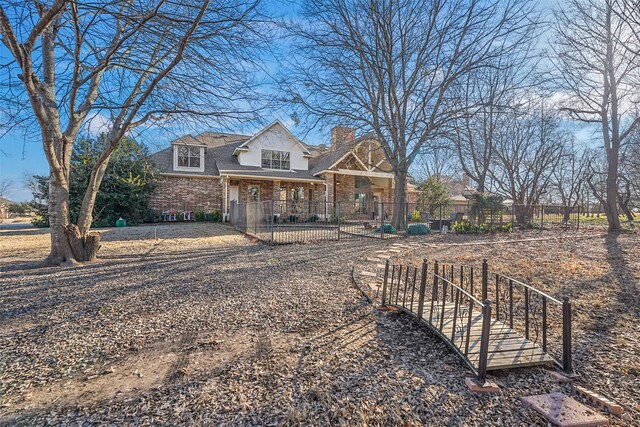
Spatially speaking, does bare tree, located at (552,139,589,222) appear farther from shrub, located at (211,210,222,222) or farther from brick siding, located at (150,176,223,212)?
brick siding, located at (150,176,223,212)

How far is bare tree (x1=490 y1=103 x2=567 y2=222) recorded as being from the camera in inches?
762

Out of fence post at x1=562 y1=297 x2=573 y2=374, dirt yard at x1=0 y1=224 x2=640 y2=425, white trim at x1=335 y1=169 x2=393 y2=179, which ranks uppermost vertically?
white trim at x1=335 y1=169 x2=393 y2=179

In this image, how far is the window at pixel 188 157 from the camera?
61.5ft

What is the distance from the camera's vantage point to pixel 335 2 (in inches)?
463

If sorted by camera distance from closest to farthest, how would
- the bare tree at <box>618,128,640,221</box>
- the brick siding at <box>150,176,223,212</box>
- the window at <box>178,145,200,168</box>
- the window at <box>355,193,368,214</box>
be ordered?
1. the brick siding at <box>150,176,223,212</box>
2. the window at <box>178,145,200,168</box>
3. the bare tree at <box>618,128,640,221</box>
4. the window at <box>355,193,368,214</box>

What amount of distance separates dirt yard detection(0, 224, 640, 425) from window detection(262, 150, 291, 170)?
14849mm

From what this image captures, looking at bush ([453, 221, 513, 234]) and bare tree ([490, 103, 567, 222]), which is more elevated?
bare tree ([490, 103, 567, 222])

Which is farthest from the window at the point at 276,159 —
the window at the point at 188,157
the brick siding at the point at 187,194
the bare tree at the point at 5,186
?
the bare tree at the point at 5,186

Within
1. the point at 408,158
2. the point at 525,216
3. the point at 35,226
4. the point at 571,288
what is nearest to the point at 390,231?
the point at 408,158

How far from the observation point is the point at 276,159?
2023 cm

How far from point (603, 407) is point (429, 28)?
13140 millimetres

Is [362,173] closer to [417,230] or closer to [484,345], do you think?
[417,230]

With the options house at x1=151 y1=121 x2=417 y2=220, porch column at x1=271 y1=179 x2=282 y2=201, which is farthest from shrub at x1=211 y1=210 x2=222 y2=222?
porch column at x1=271 y1=179 x2=282 y2=201

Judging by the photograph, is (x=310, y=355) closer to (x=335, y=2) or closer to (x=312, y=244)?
(x=312, y=244)
